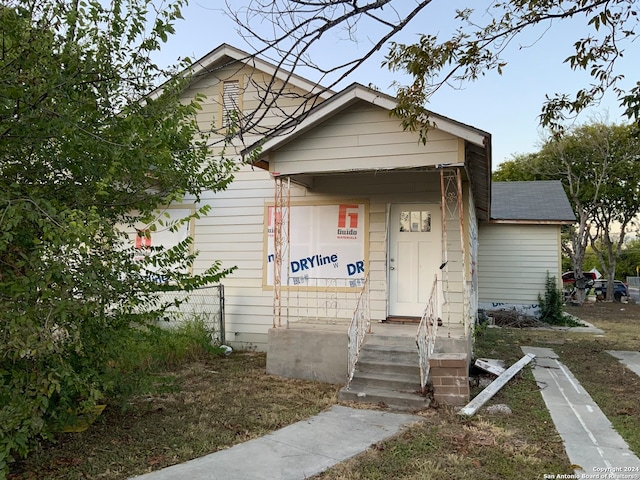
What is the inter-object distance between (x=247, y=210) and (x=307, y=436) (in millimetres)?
5792

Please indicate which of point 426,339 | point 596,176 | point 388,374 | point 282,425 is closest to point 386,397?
point 388,374

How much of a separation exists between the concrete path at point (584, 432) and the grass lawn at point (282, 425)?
4.5 inches

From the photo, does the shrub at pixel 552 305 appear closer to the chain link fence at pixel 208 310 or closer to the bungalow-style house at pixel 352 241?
the bungalow-style house at pixel 352 241

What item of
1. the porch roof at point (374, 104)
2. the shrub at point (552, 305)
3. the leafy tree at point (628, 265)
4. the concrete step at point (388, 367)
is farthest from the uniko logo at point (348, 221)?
the leafy tree at point (628, 265)

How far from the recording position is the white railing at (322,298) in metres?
8.37

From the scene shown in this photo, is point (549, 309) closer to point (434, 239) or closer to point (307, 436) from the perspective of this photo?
point (434, 239)

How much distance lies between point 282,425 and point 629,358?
7.39 m

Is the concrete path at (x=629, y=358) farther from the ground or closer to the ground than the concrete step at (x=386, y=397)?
closer to the ground

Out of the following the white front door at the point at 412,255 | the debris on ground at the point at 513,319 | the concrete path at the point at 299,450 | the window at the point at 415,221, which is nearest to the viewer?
the concrete path at the point at 299,450

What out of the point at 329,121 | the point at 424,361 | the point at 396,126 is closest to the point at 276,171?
the point at 329,121

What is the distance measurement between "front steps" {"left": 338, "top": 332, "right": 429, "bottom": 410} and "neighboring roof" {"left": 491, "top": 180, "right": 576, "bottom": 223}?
10804mm

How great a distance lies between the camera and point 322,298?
8641 millimetres

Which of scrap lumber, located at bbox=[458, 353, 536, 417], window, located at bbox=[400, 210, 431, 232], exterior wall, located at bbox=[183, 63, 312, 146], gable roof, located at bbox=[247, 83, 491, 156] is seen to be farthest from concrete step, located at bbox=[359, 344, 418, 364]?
exterior wall, located at bbox=[183, 63, 312, 146]

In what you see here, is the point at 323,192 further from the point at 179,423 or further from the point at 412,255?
the point at 179,423
